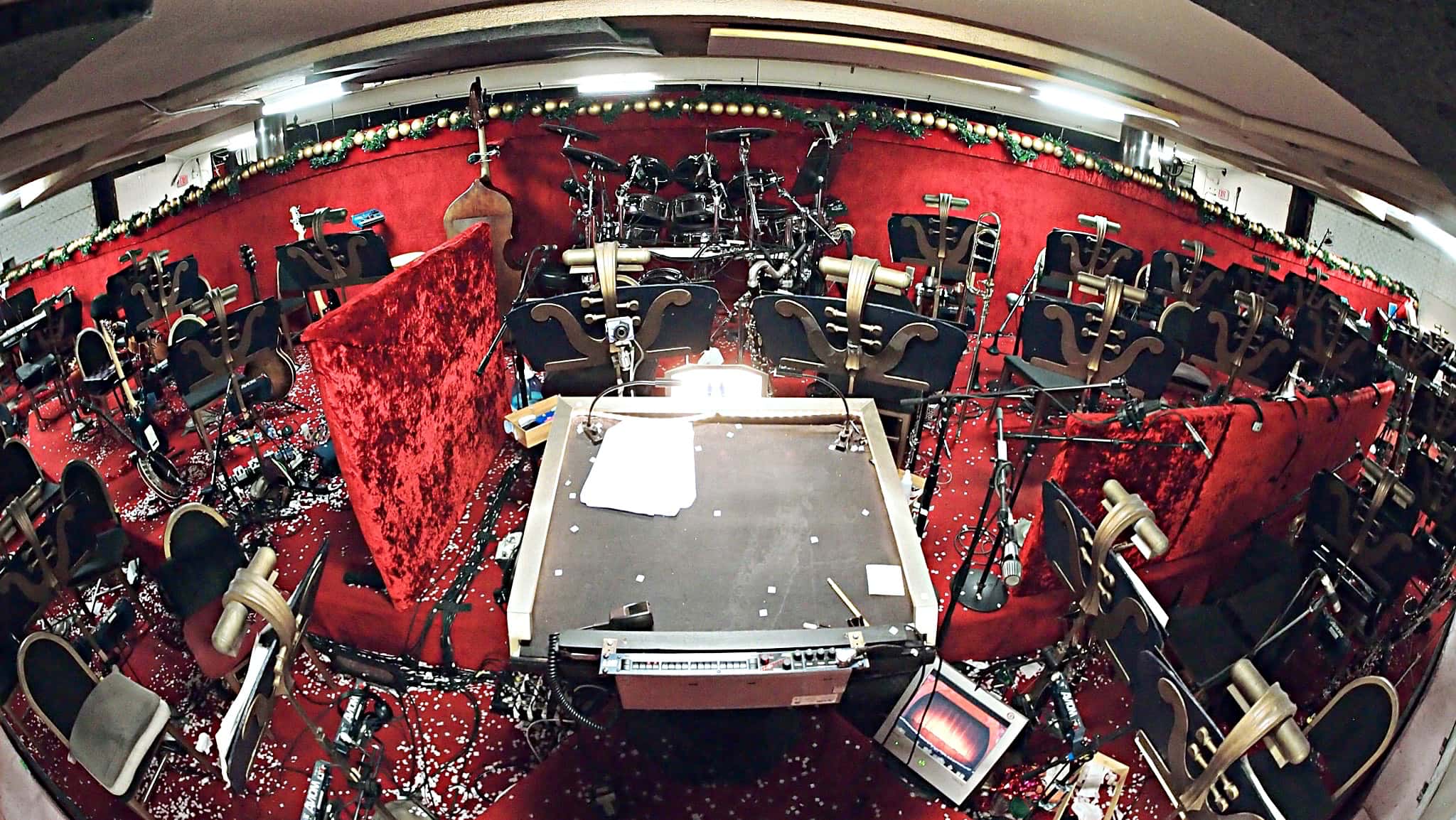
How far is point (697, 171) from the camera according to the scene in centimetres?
795

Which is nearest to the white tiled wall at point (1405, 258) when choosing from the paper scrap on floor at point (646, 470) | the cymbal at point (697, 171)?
the paper scrap on floor at point (646, 470)

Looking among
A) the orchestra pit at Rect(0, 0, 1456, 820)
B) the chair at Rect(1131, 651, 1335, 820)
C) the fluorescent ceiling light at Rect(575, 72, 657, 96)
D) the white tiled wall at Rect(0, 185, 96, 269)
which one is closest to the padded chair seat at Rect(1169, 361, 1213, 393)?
the orchestra pit at Rect(0, 0, 1456, 820)

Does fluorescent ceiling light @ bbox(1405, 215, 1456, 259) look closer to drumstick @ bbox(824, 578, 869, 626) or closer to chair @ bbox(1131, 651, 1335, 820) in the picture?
chair @ bbox(1131, 651, 1335, 820)

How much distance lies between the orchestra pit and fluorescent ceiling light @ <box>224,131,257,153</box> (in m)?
0.34

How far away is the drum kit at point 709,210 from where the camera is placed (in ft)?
23.7

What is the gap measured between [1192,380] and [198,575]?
Answer: 6.50m

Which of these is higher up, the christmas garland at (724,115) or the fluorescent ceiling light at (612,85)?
the fluorescent ceiling light at (612,85)

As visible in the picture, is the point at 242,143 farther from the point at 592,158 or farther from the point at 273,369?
the point at 592,158

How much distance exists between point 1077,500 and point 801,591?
66.5 inches

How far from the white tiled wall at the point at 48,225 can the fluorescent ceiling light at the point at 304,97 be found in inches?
58.7

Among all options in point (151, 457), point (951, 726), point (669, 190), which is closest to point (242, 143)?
A: point (151, 457)

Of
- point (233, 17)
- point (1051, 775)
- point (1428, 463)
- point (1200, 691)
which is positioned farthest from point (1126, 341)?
point (233, 17)

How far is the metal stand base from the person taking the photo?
4.30 m

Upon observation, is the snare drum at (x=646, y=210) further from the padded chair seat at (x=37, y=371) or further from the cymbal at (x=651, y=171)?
the padded chair seat at (x=37, y=371)
